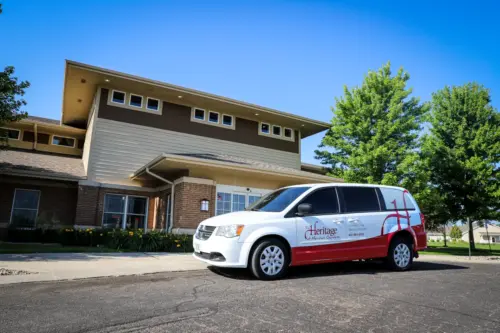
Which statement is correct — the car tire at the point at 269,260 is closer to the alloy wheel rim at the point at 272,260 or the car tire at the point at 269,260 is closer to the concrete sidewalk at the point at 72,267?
the alloy wheel rim at the point at 272,260

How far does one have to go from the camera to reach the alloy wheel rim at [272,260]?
6086 mm

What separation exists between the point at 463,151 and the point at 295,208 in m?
19.7

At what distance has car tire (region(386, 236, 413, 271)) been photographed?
7461mm

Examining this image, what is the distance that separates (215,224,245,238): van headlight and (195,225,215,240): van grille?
0.28 metres

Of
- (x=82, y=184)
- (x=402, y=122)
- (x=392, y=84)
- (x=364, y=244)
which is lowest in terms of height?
(x=364, y=244)

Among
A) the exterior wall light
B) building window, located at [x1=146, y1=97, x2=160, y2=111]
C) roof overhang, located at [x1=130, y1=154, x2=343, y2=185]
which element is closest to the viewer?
roof overhang, located at [x1=130, y1=154, x2=343, y2=185]

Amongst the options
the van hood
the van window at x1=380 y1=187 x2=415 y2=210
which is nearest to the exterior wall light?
the van hood

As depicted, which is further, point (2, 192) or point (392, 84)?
point (392, 84)

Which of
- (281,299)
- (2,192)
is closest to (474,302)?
(281,299)

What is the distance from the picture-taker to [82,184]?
1494 centimetres

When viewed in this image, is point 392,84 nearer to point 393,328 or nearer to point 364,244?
point 364,244

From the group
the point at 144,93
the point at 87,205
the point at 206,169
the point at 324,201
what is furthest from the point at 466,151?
the point at 87,205

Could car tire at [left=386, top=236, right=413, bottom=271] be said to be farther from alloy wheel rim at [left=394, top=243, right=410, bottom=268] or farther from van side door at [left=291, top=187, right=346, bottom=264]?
van side door at [left=291, top=187, right=346, bottom=264]

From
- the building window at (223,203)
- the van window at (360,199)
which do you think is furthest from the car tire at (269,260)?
the building window at (223,203)
